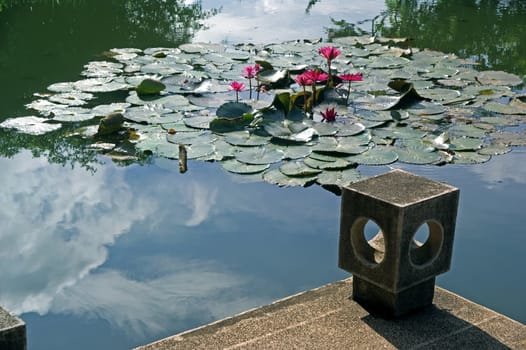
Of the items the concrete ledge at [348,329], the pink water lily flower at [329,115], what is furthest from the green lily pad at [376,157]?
the concrete ledge at [348,329]

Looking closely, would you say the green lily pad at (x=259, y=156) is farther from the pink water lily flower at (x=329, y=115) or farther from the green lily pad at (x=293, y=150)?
the pink water lily flower at (x=329, y=115)

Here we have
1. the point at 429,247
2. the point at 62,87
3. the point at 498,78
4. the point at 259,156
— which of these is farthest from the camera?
the point at 498,78

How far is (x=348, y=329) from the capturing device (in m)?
2.74

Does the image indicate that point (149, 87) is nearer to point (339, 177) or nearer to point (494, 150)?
point (339, 177)

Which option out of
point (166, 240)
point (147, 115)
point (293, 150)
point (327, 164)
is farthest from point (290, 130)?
point (166, 240)

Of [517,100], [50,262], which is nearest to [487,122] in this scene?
[517,100]

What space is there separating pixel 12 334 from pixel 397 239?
1.29 metres

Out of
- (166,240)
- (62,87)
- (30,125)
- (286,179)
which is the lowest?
(166,240)

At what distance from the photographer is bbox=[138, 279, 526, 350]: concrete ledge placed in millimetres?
2654

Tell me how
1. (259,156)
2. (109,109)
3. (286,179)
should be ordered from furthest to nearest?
1. (109,109)
2. (259,156)
3. (286,179)

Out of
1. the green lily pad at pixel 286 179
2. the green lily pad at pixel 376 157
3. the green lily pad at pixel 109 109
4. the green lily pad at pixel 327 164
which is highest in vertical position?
the green lily pad at pixel 109 109

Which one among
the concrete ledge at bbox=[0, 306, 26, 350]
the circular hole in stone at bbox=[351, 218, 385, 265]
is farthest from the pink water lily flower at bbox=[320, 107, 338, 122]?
the concrete ledge at bbox=[0, 306, 26, 350]

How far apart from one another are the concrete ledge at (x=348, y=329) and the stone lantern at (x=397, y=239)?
0.08 meters

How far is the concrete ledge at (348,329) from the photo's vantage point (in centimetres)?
265
